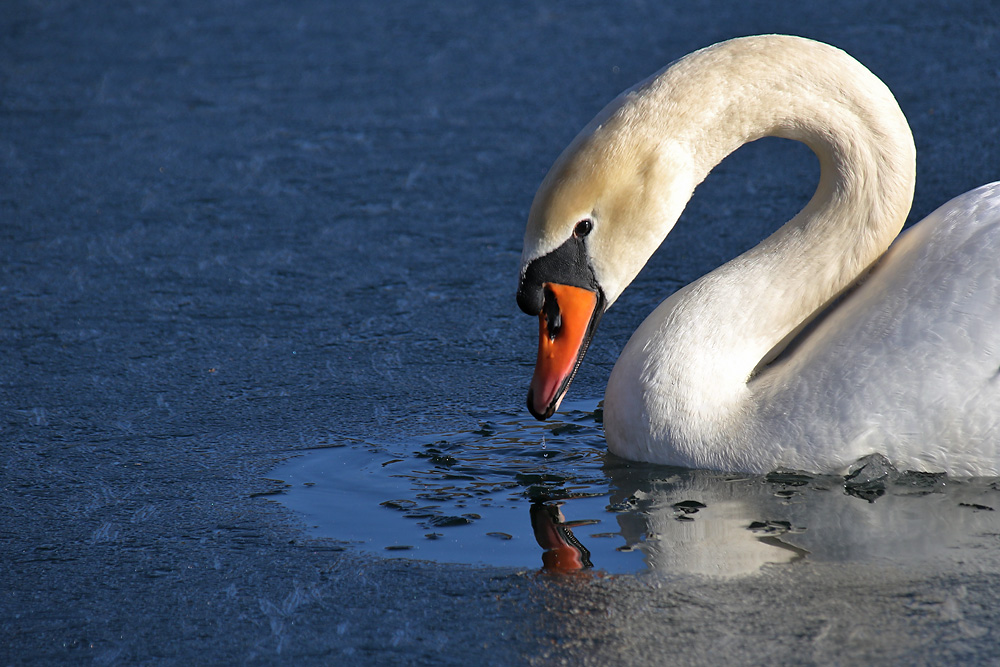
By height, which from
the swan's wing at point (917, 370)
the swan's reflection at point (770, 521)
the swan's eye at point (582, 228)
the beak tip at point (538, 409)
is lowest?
the swan's reflection at point (770, 521)

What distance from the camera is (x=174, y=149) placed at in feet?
23.1

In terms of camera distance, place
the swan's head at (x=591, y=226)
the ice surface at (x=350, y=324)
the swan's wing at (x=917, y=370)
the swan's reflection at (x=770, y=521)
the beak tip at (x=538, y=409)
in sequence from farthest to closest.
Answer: the beak tip at (x=538, y=409) → the swan's head at (x=591, y=226) → the swan's wing at (x=917, y=370) → the swan's reflection at (x=770, y=521) → the ice surface at (x=350, y=324)

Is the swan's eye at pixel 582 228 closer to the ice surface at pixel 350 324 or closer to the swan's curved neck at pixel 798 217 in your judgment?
the swan's curved neck at pixel 798 217

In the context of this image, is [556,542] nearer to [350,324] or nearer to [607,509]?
[607,509]

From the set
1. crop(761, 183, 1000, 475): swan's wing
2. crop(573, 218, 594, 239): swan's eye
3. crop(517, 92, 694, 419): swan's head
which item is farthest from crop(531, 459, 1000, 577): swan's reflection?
crop(573, 218, 594, 239): swan's eye

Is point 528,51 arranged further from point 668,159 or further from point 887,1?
point 668,159

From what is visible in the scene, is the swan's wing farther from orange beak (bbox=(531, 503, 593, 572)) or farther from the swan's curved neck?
orange beak (bbox=(531, 503, 593, 572))

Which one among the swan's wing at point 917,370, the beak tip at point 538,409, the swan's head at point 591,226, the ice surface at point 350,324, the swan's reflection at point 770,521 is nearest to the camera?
the ice surface at point 350,324

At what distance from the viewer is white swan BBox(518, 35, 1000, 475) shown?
349 centimetres

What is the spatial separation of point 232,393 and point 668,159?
1.76 m

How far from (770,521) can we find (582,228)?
0.92 meters

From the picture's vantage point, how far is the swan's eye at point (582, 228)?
3.60 m

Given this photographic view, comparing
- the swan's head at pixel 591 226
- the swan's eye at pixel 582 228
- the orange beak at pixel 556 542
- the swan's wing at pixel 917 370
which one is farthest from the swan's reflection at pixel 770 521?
the swan's eye at pixel 582 228

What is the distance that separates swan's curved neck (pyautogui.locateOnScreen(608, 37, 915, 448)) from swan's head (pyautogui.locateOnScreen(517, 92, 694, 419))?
0.07 metres
